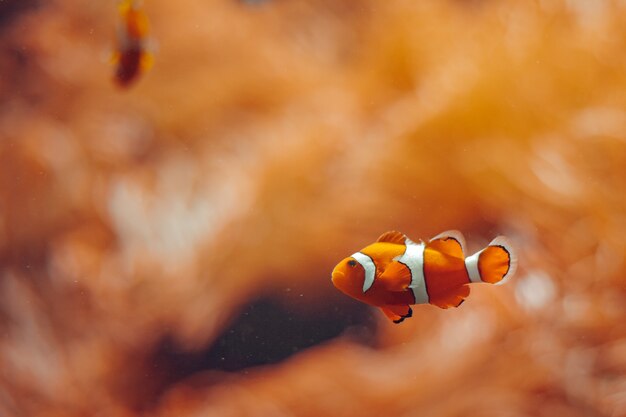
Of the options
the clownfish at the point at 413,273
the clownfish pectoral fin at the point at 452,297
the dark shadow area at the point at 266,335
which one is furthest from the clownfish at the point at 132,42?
the clownfish pectoral fin at the point at 452,297

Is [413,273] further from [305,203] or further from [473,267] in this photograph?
[305,203]

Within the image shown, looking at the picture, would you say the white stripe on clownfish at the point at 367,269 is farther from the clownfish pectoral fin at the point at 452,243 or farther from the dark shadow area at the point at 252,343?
the dark shadow area at the point at 252,343

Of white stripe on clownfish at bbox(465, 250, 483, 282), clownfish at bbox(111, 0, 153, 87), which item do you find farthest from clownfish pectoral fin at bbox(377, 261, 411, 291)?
clownfish at bbox(111, 0, 153, 87)

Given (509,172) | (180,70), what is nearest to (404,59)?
(509,172)

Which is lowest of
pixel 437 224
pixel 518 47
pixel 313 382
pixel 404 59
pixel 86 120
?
pixel 313 382

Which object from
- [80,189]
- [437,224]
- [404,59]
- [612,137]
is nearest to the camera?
[612,137]

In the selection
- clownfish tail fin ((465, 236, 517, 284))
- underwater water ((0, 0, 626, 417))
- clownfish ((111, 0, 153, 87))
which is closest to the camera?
clownfish tail fin ((465, 236, 517, 284))

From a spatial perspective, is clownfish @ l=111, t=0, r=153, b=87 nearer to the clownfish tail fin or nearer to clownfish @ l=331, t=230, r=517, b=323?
clownfish @ l=331, t=230, r=517, b=323

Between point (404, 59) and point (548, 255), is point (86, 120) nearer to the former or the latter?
point (404, 59)
